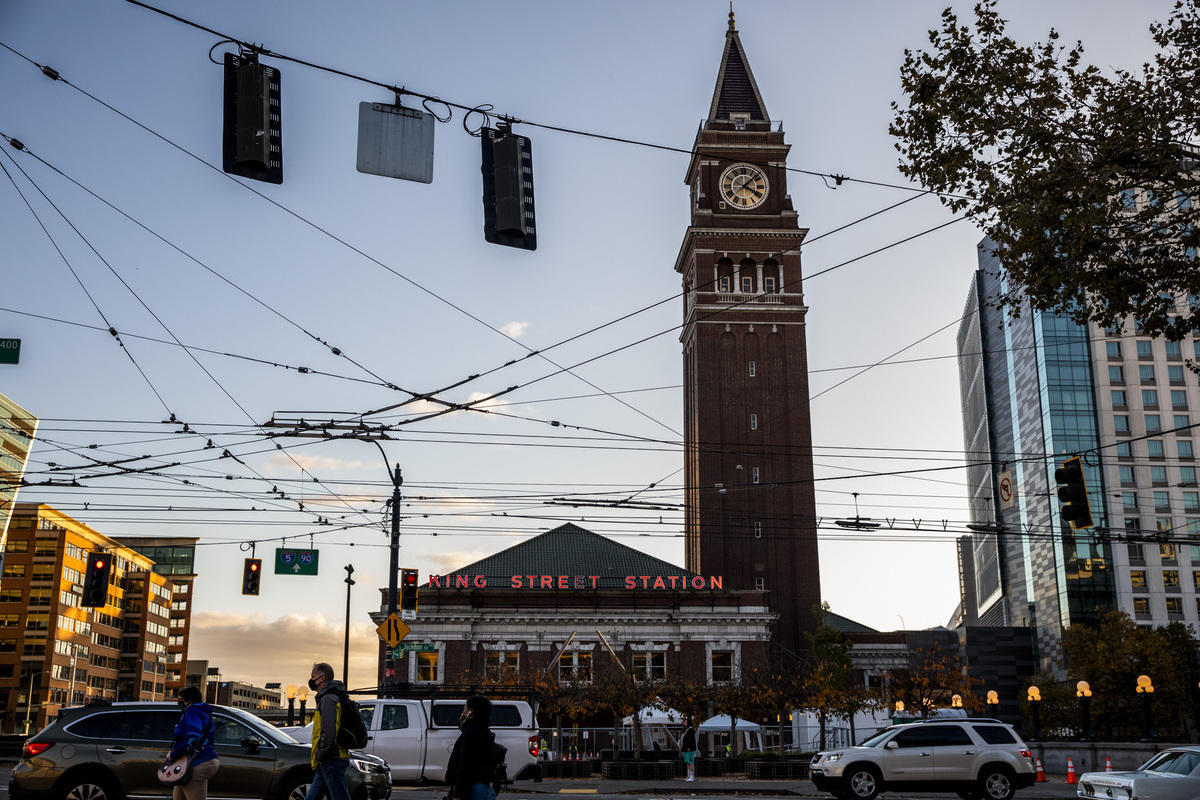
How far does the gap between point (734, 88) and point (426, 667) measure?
2073 inches

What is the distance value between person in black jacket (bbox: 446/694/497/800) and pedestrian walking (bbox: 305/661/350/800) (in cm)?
173

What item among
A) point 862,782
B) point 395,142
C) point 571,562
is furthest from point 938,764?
point 571,562

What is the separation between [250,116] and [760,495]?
228ft

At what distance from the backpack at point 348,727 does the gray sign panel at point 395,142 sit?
6.59m

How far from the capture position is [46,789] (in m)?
15.5

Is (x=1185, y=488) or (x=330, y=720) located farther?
(x=1185, y=488)

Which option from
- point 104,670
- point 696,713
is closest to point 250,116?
point 696,713

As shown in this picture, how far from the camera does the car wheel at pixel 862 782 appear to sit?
24109 mm

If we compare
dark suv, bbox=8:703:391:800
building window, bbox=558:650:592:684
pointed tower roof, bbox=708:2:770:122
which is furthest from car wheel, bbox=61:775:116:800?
pointed tower roof, bbox=708:2:770:122

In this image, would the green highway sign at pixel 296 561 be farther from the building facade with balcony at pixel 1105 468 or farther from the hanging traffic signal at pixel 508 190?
the building facade with balcony at pixel 1105 468

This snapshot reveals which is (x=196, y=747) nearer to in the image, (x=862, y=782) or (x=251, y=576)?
(x=862, y=782)

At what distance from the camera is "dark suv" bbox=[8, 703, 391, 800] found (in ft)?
51.2

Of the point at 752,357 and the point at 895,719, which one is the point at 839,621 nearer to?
the point at 752,357

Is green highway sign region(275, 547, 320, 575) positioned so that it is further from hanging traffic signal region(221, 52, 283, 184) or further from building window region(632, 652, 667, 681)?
building window region(632, 652, 667, 681)
